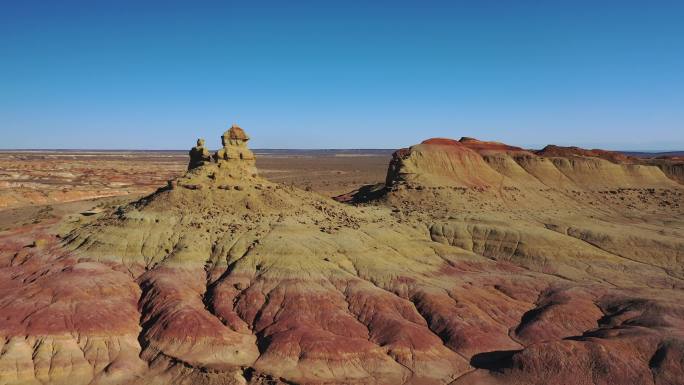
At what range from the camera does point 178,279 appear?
1763 inches

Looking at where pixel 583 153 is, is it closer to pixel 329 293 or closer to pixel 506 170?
pixel 506 170

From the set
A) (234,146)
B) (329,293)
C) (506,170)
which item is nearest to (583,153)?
(506,170)

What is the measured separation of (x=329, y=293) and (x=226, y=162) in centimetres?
2429

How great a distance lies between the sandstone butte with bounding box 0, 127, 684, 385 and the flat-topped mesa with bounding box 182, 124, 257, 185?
0.68 feet

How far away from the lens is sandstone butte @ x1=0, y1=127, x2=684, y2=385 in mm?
35031

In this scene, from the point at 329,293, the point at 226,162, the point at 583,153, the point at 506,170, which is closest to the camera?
the point at 329,293

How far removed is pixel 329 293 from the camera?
142ft

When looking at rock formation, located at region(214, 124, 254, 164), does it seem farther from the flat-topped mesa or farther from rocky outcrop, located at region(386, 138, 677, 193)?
rocky outcrop, located at region(386, 138, 677, 193)

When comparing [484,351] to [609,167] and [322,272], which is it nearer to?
[322,272]

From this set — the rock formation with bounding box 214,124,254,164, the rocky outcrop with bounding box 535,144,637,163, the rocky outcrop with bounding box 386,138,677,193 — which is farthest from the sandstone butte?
the rocky outcrop with bounding box 535,144,637,163

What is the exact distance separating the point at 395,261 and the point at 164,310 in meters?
22.6

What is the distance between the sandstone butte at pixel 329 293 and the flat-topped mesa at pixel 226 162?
21 cm

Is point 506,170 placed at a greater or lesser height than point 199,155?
lesser

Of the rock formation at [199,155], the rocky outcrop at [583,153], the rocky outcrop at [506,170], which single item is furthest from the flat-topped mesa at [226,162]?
the rocky outcrop at [583,153]
